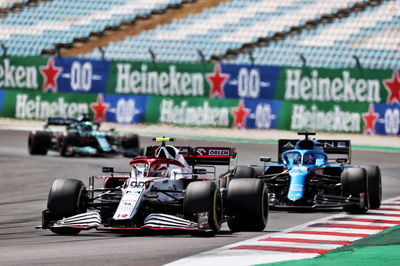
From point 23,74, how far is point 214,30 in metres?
7.89

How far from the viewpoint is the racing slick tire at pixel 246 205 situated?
502 inches

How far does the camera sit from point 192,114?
3434cm

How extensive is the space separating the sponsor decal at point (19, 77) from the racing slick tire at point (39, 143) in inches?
364

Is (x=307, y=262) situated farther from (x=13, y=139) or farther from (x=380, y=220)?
(x=13, y=139)

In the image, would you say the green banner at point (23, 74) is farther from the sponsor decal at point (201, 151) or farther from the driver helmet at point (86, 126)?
the sponsor decal at point (201, 151)

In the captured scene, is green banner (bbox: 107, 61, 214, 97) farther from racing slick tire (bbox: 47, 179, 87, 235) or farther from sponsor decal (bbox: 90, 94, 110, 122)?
racing slick tire (bbox: 47, 179, 87, 235)

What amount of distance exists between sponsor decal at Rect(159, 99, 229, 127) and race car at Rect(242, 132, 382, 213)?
1633 cm

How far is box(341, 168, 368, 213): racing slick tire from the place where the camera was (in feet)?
51.2

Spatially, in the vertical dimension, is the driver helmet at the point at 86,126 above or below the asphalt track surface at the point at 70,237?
above

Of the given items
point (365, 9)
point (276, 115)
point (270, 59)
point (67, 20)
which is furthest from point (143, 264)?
point (67, 20)

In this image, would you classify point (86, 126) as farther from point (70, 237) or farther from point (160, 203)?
point (70, 237)

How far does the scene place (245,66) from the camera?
3447 cm

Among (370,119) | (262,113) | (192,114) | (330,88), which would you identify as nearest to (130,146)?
(192,114)

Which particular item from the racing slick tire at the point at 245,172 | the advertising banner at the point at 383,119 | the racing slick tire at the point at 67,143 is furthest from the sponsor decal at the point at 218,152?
the advertising banner at the point at 383,119
